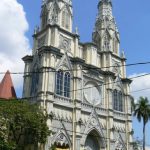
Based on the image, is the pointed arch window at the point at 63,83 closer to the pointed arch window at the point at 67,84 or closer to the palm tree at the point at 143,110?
the pointed arch window at the point at 67,84

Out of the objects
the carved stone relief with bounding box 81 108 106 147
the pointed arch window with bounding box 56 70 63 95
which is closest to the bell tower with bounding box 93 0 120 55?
the pointed arch window with bounding box 56 70 63 95

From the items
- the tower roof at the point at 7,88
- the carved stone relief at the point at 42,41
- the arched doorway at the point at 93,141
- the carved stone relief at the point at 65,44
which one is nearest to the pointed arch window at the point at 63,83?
the carved stone relief at the point at 65,44

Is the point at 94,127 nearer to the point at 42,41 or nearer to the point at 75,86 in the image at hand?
the point at 75,86

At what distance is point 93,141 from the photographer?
42.0 metres

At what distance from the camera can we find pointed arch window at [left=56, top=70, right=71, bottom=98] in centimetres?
3888

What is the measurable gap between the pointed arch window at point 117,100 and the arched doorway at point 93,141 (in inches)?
223

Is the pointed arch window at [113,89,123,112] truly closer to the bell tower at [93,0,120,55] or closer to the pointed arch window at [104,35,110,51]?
the pointed arch window at [104,35,110,51]

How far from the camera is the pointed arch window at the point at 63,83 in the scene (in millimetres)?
38875

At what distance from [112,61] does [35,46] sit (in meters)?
11.6

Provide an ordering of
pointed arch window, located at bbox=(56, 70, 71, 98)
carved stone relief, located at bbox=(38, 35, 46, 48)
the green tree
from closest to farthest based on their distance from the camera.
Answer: the green tree < pointed arch window, located at bbox=(56, 70, 71, 98) < carved stone relief, located at bbox=(38, 35, 46, 48)

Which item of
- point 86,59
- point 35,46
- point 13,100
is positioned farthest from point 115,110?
point 13,100

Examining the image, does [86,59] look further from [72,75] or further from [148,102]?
[148,102]

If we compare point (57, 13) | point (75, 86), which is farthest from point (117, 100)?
point (57, 13)

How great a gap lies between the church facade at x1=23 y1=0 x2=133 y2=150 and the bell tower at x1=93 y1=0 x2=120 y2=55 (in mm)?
163
